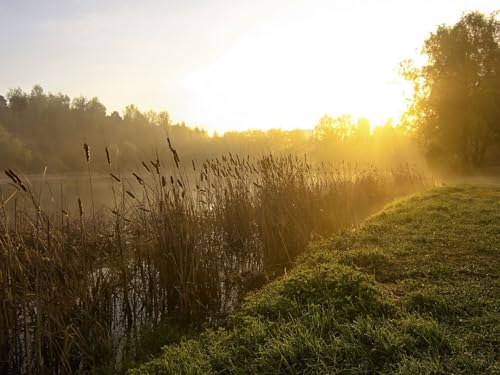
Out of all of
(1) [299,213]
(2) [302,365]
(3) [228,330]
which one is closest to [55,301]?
(3) [228,330]

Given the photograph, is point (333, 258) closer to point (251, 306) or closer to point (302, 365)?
point (251, 306)

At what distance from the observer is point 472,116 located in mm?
27203

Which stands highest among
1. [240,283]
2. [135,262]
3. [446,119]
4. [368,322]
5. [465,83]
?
[465,83]

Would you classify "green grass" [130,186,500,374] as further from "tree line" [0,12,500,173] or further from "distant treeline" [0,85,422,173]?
"distant treeline" [0,85,422,173]

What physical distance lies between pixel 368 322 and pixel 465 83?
27914 mm

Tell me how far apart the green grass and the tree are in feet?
76.8

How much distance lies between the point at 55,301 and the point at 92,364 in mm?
745

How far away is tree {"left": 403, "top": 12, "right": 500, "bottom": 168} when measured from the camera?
2714 cm

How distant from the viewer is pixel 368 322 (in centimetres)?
391

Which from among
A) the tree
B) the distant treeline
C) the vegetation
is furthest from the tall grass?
the tree

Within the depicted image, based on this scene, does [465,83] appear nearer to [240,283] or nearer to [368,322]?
[240,283]

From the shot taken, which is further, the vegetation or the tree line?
the tree line

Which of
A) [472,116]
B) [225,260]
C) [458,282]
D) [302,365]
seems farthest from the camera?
[472,116]

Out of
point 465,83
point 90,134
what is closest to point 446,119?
point 465,83
